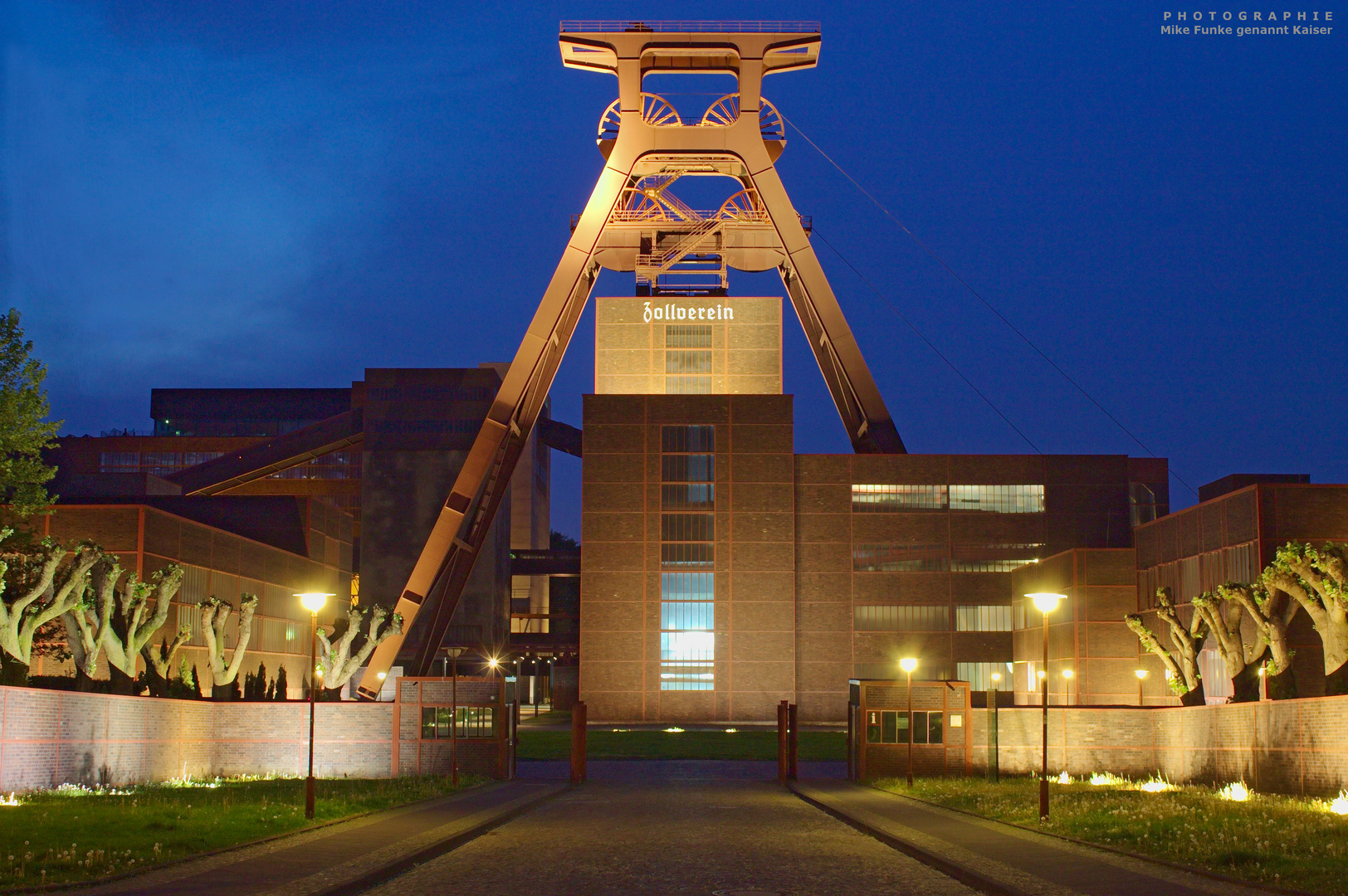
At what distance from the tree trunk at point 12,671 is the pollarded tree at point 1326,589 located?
28.3m

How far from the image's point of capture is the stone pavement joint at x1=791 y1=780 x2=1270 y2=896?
15203mm

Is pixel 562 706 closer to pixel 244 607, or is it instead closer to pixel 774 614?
pixel 774 614

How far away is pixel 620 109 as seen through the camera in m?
76.3

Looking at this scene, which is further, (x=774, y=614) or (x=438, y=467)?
(x=438, y=467)

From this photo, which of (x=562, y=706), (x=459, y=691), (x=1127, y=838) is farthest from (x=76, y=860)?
(x=562, y=706)

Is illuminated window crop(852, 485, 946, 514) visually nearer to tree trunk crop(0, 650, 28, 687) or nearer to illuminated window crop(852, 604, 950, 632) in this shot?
illuminated window crop(852, 604, 950, 632)

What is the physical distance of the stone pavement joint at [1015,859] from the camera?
1520cm

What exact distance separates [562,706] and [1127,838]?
85.8 metres

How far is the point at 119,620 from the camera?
35500 millimetres

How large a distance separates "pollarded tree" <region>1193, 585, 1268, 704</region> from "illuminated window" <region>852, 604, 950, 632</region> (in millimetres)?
46920

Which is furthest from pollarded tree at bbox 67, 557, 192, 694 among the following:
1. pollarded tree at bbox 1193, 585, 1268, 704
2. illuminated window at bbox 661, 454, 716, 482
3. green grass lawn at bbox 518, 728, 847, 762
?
illuminated window at bbox 661, 454, 716, 482

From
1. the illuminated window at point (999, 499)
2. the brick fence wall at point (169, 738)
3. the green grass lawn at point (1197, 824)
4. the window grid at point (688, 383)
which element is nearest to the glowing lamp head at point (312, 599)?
the brick fence wall at point (169, 738)

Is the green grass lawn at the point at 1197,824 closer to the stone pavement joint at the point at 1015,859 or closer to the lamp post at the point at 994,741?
the stone pavement joint at the point at 1015,859

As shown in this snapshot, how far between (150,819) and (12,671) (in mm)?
12011
